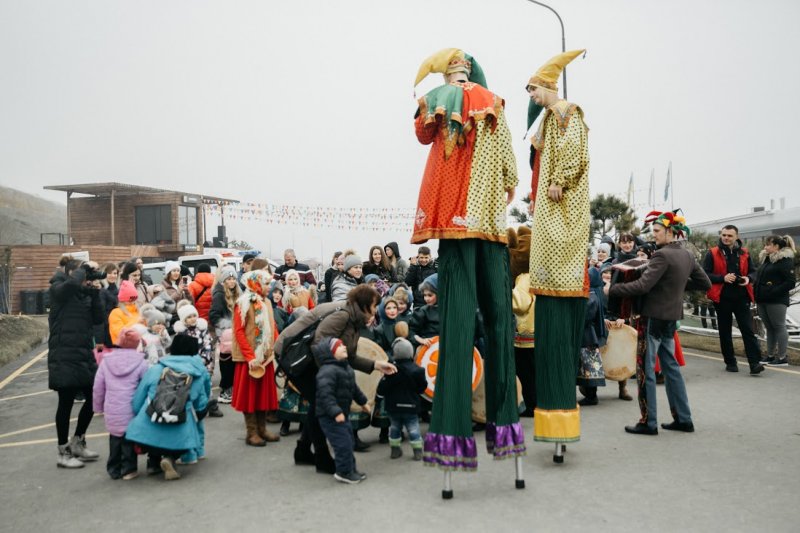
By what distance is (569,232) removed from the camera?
203 inches

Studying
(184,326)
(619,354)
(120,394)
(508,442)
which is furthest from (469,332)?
(619,354)

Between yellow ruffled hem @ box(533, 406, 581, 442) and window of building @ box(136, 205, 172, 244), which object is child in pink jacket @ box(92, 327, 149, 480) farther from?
window of building @ box(136, 205, 172, 244)

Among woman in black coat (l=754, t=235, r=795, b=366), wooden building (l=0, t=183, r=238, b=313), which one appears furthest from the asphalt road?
wooden building (l=0, t=183, r=238, b=313)

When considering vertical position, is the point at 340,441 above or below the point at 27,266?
below

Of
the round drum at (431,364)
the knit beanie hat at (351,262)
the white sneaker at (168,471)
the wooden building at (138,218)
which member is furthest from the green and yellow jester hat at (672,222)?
the wooden building at (138,218)

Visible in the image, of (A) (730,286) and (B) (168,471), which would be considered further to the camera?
(A) (730,286)

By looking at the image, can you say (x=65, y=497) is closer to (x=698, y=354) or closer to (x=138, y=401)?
(x=138, y=401)

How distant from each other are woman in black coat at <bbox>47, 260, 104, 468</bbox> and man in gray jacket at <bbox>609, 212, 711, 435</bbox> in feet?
15.4

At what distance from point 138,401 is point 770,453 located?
4.92 metres

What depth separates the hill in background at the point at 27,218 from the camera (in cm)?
9085

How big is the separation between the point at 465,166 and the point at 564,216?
0.94 m

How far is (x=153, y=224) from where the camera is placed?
43.6m

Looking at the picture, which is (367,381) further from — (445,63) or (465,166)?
(445,63)

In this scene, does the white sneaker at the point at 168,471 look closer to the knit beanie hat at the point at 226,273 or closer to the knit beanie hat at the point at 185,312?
the knit beanie hat at the point at 185,312
